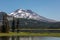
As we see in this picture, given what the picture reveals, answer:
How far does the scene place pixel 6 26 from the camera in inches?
2482

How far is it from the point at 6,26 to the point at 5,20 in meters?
5.08

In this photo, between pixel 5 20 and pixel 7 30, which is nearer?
pixel 7 30

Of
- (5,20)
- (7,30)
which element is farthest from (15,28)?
(5,20)

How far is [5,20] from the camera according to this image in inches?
2675

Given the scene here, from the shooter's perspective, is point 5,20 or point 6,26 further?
point 5,20

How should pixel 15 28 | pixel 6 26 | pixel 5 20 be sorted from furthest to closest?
pixel 5 20, pixel 6 26, pixel 15 28

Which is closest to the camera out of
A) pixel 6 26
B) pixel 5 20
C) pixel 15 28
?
pixel 15 28

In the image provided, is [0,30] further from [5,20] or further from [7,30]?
[5,20]

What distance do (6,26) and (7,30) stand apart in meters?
1.70

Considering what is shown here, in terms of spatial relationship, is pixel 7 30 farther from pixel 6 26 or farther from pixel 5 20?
pixel 5 20

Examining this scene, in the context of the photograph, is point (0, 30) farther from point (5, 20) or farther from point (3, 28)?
point (5, 20)

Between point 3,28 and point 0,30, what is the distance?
2.71 ft

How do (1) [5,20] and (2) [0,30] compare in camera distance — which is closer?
(2) [0,30]

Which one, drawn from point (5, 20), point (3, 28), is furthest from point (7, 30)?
point (5, 20)
